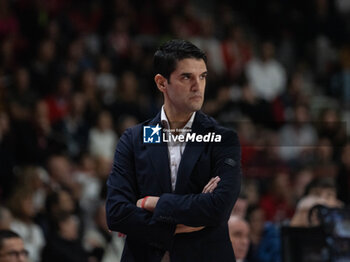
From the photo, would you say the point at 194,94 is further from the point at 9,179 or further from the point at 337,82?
the point at 337,82

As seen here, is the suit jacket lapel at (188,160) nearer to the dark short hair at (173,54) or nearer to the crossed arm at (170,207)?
the crossed arm at (170,207)

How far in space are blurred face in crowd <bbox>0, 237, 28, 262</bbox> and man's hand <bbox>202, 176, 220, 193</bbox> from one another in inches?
82.0

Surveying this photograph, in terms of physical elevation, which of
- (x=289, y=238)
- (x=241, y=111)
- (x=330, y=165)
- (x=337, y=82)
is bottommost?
(x=289, y=238)

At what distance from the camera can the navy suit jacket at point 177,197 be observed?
376 centimetres

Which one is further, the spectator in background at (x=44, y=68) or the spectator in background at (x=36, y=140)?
the spectator in background at (x=44, y=68)

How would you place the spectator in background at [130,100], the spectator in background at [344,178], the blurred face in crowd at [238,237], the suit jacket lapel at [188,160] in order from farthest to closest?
the spectator in background at [130,100] → the spectator in background at [344,178] → the blurred face in crowd at [238,237] → the suit jacket lapel at [188,160]

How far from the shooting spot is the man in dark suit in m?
3.78

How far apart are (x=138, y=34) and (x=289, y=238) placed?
313 inches

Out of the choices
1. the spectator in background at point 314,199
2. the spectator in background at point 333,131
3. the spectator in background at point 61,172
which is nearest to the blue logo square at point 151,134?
the spectator in background at point 314,199

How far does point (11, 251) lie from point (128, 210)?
1.90 m

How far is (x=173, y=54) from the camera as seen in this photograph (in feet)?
12.8

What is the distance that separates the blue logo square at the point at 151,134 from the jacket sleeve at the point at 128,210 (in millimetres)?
79

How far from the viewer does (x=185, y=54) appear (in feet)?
12.8

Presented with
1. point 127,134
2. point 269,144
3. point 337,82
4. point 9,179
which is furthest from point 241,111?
point 127,134
